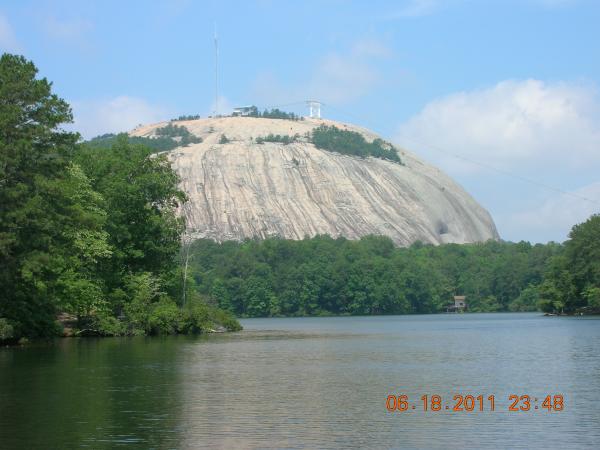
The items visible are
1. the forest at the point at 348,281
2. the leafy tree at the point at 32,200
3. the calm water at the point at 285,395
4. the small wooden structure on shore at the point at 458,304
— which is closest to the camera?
the calm water at the point at 285,395

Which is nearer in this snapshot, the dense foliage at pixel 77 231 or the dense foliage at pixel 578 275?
the dense foliage at pixel 77 231

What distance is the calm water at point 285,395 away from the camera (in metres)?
21.4

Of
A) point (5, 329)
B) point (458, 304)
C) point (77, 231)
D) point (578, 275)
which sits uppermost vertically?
point (77, 231)

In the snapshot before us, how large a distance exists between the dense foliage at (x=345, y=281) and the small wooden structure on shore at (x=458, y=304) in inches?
48.2

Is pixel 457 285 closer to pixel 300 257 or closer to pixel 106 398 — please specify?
pixel 300 257

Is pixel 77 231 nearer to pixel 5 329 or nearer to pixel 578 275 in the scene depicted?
pixel 5 329

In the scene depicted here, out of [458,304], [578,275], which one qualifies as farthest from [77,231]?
[458,304]

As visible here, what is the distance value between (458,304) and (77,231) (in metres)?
117

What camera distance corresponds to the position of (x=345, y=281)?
6068 inches

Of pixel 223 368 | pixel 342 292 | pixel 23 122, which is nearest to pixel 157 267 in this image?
pixel 23 122

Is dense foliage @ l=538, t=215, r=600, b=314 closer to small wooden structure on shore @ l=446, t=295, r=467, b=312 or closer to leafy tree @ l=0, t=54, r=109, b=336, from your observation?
small wooden structure on shore @ l=446, t=295, r=467, b=312

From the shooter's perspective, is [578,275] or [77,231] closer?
[77,231]
